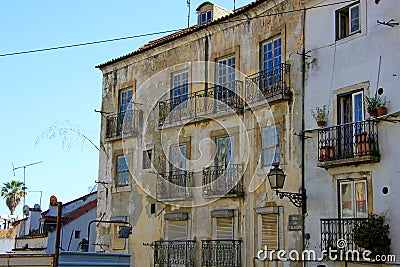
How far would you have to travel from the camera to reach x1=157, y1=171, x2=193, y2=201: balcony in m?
23.0

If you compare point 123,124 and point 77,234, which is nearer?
point 123,124

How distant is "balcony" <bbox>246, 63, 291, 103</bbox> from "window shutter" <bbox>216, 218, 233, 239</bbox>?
418cm

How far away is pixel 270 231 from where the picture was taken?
19.6 meters

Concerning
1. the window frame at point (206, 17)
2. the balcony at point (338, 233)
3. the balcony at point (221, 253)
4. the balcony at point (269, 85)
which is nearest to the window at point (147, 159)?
the balcony at point (221, 253)

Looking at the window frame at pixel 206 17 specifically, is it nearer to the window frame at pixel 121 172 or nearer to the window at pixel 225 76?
the window at pixel 225 76

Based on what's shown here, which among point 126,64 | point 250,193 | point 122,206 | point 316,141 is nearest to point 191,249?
point 250,193

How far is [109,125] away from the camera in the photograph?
28.0 m

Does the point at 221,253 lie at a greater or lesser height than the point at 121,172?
lesser

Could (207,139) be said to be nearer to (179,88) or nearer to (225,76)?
(225,76)

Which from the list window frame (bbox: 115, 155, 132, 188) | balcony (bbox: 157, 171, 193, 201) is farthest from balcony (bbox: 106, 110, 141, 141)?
balcony (bbox: 157, 171, 193, 201)

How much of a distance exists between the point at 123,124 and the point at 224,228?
313 inches

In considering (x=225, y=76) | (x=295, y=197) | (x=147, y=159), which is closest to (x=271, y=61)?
(x=225, y=76)

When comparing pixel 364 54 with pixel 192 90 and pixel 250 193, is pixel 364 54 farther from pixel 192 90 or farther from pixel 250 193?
pixel 192 90

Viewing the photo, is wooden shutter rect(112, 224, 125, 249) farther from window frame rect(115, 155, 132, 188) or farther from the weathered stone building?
window frame rect(115, 155, 132, 188)
